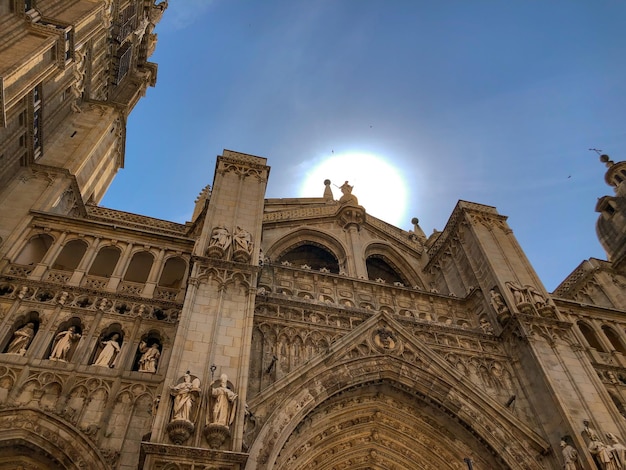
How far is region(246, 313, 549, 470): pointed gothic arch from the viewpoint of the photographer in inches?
487

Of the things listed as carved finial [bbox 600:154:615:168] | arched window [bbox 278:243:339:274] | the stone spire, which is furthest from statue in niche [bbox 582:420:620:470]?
carved finial [bbox 600:154:615:168]

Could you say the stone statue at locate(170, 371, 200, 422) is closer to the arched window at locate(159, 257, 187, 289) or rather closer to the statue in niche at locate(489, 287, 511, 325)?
the arched window at locate(159, 257, 187, 289)

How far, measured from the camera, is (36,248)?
14.7 metres

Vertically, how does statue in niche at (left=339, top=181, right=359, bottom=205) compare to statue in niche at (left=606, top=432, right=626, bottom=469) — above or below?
above

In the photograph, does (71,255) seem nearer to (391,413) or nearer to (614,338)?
(391,413)

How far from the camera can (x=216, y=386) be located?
404 inches

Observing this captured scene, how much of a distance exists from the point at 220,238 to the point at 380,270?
1122 cm

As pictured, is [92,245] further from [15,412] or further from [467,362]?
[467,362]

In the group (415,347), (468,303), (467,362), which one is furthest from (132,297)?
(468,303)

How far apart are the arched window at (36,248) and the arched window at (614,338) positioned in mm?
19598

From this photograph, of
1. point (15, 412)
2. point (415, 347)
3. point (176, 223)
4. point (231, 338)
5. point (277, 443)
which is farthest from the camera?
point (176, 223)

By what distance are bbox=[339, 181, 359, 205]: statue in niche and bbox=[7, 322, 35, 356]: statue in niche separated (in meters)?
15.3

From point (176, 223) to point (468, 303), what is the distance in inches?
513

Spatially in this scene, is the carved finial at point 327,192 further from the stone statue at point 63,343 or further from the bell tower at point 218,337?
the stone statue at point 63,343
